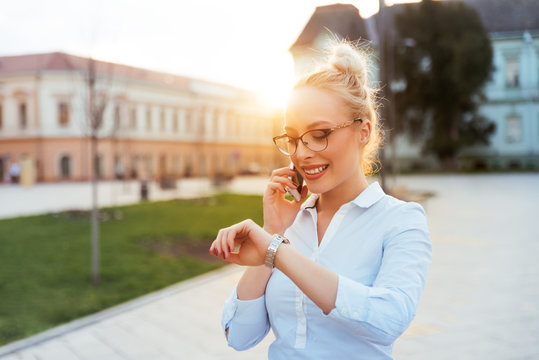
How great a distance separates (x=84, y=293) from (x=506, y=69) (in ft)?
153

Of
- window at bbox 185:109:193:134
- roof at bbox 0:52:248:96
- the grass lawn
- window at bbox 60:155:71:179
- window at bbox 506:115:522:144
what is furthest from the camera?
window at bbox 185:109:193:134

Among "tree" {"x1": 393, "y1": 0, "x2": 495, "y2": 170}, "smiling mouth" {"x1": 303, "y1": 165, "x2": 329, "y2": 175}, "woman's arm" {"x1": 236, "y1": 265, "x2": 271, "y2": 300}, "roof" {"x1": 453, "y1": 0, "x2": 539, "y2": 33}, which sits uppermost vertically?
"roof" {"x1": 453, "y1": 0, "x2": 539, "y2": 33}

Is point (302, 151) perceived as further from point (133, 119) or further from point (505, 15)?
point (133, 119)

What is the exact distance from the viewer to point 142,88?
50344 mm

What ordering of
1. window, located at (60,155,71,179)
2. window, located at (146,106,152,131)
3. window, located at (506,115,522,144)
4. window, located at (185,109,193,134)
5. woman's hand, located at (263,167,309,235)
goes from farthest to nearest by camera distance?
window, located at (185,109,193,134) < window, located at (146,106,152,131) < window, located at (506,115,522,144) < window, located at (60,155,71,179) < woman's hand, located at (263,167,309,235)

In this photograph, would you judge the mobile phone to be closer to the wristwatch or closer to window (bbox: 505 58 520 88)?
the wristwatch

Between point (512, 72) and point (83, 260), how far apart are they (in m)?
45.4

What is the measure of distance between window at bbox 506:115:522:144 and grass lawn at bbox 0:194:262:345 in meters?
37.7

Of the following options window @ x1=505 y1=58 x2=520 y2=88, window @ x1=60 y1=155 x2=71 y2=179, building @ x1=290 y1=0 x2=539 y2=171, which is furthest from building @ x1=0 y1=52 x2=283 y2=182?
window @ x1=505 y1=58 x2=520 y2=88

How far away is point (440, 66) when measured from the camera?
38875 millimetres

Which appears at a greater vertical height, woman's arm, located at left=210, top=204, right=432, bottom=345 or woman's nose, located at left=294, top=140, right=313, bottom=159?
woman's nose, located at left=294, top=140, right=313, bottom=159

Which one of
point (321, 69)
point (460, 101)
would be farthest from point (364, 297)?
point (460, 101)

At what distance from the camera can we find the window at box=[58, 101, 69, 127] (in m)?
45.4

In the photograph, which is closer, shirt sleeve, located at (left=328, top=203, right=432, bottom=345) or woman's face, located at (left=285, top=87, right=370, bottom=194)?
shirt sleeve, located at (left=328, top=203, right=432, bottom=345)
